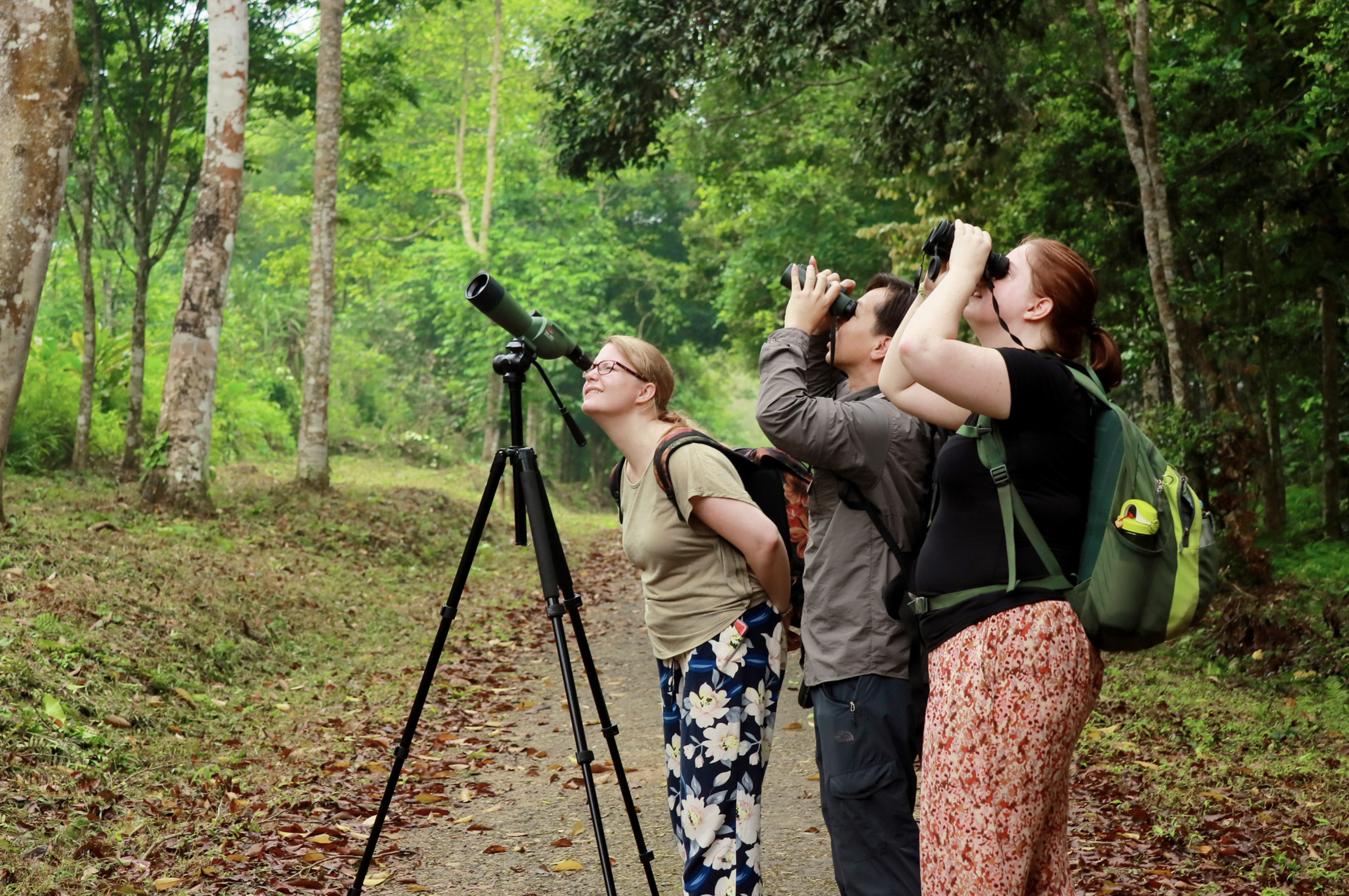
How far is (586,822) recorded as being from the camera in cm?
501

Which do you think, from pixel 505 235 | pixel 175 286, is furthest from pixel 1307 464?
pixel 175 286

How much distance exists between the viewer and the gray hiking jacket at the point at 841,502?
8.57ft

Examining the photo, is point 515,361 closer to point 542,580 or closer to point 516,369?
point 516,369

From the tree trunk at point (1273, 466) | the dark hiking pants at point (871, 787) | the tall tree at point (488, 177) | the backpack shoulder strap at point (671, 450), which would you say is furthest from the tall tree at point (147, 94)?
the tree trunk at point (1273, 466)

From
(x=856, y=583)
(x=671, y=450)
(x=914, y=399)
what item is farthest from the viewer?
(x=671, y=450)

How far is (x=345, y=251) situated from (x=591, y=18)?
20406 mm

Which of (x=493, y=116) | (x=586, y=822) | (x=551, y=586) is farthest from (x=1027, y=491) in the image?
(x=493, y=116)

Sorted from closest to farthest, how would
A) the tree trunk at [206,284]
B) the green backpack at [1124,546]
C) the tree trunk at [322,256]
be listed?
1. the green backpack at [1124,546]
2. the tree trunk at [206,284]
3. the tree trunk at [322,256]

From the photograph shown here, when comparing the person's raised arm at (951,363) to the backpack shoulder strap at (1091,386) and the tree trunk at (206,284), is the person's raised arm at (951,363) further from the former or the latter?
the tree trunk at (206,284)

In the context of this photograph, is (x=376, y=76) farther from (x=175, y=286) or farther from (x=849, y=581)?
(x=175, y=286)

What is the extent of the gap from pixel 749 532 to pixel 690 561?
0.69 feet

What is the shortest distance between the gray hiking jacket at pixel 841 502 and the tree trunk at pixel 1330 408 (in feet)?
33.8

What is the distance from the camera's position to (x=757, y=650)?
294cm

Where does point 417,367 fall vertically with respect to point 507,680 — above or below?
above
